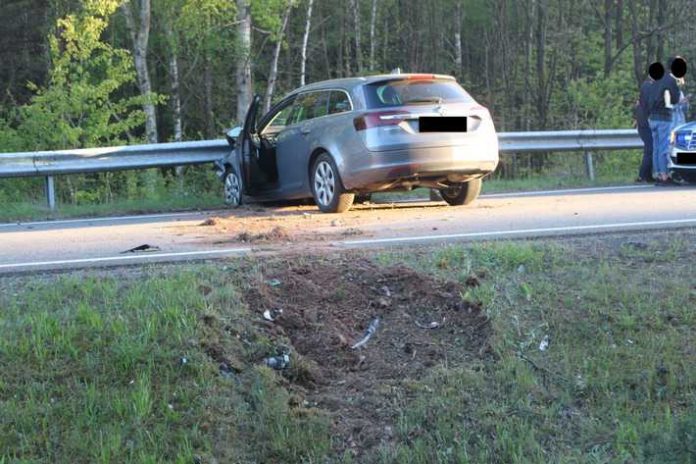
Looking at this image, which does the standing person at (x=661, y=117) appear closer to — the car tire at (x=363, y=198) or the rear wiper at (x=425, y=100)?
the car tire at (x=363, y=198)

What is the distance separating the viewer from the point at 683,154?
504 inches

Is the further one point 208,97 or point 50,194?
point 208,97

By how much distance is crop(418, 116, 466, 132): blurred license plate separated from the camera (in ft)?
32.2

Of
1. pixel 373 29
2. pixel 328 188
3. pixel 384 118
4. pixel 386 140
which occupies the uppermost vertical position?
pixel 373 29

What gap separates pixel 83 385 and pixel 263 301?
131 centimetres

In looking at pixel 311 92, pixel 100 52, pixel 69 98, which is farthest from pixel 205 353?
pixel 100 52

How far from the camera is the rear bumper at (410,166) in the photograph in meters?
9.73

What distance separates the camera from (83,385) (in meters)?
4.61

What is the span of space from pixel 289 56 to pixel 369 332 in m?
27.3

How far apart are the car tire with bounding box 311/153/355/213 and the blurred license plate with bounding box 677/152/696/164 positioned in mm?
5454

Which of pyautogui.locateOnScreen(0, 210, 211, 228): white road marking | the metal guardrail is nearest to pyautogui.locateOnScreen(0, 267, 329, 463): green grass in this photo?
pyautogui.locateOnScreen(0, 210, 211, 228): white road marking

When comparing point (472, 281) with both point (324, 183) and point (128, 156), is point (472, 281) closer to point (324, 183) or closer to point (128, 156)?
point (324, 183)

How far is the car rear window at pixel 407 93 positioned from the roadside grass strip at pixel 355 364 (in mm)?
4071

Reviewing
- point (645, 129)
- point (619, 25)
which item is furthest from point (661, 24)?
point (645, 129)
